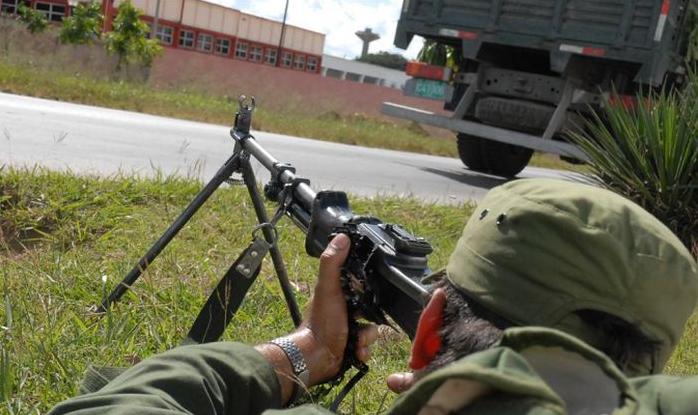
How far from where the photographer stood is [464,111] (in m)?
10.5

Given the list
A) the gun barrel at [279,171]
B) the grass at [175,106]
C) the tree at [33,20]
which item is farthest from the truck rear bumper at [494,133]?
the tree at [33,20]

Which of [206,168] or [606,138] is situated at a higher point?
[606,138]

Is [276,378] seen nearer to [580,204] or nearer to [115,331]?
[580,204]

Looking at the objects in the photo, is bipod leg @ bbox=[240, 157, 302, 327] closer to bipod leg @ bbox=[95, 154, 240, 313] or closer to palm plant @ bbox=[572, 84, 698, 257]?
bipod leg @ bbox=[95, 154, 240, 313]

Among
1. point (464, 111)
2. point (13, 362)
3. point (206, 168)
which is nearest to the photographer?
point (13, 362)

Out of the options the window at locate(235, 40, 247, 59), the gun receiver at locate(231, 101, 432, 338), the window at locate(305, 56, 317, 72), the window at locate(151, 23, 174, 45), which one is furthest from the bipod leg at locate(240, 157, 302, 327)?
the window at locate(305, 56, 317, 72)

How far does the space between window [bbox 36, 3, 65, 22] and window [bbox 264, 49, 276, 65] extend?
11559 mm

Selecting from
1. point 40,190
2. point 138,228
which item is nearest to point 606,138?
point 138,228

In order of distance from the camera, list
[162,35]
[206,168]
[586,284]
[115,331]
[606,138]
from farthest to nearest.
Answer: [162,35]
[206,168]
[606,138]
[115,331]
[586,284]

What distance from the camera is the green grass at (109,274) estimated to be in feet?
8.38

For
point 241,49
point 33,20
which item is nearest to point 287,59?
point 241,49

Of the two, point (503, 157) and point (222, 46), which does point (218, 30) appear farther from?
point (503, 157)

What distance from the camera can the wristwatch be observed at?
67.6 inches

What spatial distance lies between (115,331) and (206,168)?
16.6 ft
